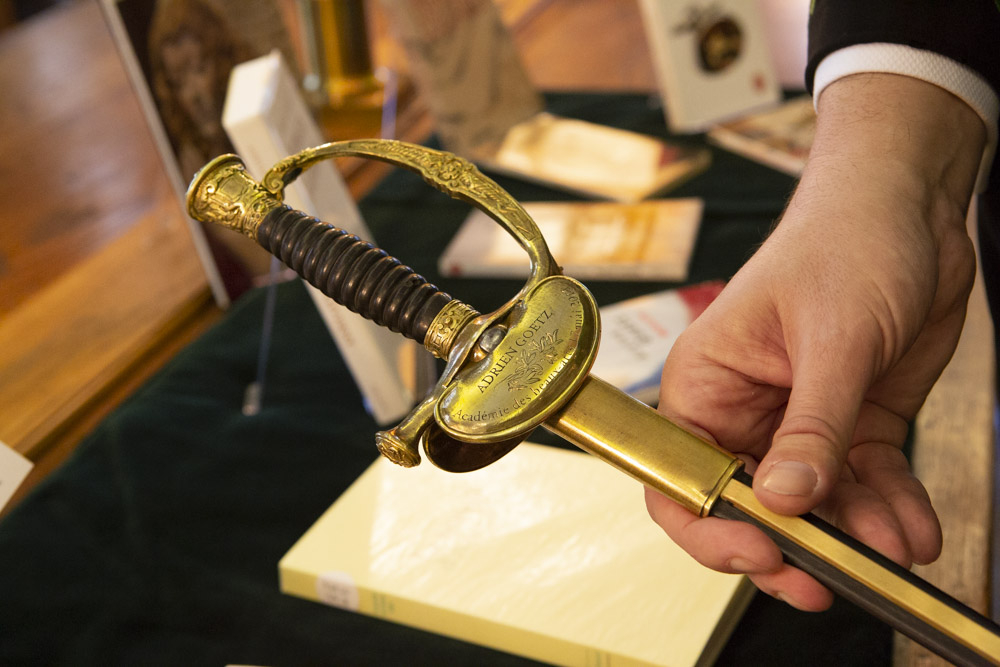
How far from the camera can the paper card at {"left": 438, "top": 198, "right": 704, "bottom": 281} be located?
1.05 meters

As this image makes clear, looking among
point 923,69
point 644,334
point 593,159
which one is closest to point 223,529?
point 644,334

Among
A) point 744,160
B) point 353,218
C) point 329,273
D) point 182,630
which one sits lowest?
point 744,160

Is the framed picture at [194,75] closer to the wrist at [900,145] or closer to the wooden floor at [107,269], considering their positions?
the wooden floor at [107,269]

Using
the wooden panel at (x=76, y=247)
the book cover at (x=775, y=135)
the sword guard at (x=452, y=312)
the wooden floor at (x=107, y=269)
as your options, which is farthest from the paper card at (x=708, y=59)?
the sword guard at (x=452, y=312)

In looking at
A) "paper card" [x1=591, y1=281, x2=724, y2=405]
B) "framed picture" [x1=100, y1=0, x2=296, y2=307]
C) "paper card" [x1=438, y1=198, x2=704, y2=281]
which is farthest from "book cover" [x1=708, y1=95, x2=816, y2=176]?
"framed picture" [x1=100, y1=0, x2=296, y2=307]

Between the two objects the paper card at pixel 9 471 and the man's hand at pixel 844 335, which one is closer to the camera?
the man's hand at pixel 844 335

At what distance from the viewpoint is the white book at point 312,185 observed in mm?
766

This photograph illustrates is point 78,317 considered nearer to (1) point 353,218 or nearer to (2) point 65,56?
(1) point 353,218

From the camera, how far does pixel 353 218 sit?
0.92 meters

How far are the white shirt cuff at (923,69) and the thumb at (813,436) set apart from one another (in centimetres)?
27

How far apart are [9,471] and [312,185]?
0.34m

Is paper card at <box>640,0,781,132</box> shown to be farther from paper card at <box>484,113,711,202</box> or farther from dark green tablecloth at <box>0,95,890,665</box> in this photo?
dark green tablecloth at <box>0,95,890,665</box>

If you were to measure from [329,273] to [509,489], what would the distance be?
0.26m

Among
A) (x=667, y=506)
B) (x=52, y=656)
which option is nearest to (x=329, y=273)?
(x=667, y=506)
